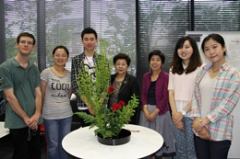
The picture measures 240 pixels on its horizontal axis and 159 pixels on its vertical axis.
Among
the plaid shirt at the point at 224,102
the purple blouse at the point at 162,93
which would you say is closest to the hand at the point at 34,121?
the purple blouse at the point at 162,93

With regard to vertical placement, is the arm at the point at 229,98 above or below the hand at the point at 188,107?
above

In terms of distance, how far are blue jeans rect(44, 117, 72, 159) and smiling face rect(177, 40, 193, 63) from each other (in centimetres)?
132

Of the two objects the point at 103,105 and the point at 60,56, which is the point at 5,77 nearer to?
the point at 60,56

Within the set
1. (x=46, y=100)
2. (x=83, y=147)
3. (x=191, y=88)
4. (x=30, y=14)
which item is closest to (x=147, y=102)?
(x=191, y=88)

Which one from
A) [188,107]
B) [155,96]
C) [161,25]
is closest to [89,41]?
[155,96]

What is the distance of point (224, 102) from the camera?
5.99 feet

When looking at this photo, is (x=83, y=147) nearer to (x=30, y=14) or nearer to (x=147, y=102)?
(x=147, y=102)

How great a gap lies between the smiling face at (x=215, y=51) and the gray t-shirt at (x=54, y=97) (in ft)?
4.80

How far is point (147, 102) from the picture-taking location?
2.93 meters

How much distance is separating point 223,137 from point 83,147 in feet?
3.17

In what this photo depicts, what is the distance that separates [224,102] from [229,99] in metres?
0.04

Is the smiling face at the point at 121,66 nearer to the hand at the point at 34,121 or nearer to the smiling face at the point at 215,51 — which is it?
the hand at the point at 34,121

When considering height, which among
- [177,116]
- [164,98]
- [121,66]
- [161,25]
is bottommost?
[177,116]

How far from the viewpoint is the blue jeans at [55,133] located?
2699 mm
